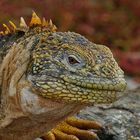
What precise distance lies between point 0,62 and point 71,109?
2.42 feet

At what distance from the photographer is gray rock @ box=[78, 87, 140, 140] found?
6367mm

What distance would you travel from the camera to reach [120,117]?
6.75 m

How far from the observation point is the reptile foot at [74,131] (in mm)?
6090

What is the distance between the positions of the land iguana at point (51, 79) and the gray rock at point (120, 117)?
3.59 feet

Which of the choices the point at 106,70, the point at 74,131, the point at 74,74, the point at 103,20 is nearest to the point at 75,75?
the point at 74,74

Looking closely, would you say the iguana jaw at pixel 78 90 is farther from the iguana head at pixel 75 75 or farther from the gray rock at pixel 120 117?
the gray rock at pixel 120 117

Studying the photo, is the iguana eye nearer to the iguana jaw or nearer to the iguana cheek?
the iguana jaw

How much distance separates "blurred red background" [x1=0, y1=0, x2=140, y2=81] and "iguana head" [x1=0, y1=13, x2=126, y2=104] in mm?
7452

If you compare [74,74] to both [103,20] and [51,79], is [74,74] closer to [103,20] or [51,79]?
[51,79]

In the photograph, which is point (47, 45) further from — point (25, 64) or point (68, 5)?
point (68, 5)

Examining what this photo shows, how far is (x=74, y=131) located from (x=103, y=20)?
27.6ft

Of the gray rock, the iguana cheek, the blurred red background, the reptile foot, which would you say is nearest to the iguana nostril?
the iguana cheek

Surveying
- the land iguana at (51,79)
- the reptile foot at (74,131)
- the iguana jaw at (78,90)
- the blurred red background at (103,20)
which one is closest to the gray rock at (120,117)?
the reptile foot at (74,131)

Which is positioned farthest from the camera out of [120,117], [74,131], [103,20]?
[103,20]
